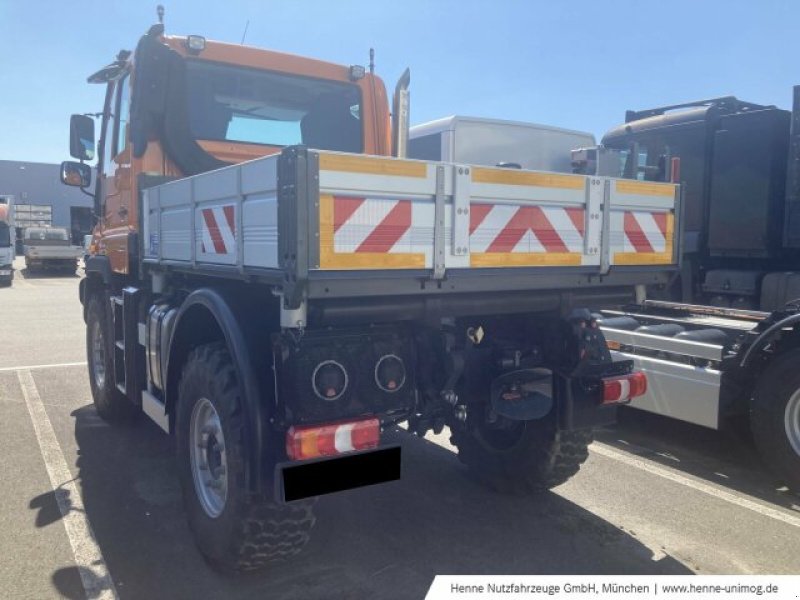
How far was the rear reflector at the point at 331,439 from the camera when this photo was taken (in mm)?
2930

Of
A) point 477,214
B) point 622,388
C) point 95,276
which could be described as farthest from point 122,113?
point 622,388

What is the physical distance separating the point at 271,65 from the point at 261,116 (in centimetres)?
40

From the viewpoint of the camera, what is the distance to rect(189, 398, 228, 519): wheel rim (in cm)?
357

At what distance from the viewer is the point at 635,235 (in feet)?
12.5

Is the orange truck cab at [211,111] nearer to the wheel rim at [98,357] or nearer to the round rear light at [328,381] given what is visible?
the wheel rim at [98,357]

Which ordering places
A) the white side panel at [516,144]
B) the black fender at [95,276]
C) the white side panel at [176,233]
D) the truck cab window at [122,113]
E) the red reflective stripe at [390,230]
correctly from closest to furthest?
the red reflective stripe at [390,230] < the white side panel at [176,233] < the truck cab window at [122,113] < the black fender at [95,276] < the white side panel at [516,144]

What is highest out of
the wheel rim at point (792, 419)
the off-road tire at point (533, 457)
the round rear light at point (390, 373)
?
the round rear light at point (390, 373)

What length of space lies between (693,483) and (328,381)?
2.99 m

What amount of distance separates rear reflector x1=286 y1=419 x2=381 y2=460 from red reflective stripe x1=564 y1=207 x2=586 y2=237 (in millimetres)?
1449

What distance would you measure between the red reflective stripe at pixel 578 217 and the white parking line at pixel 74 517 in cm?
288

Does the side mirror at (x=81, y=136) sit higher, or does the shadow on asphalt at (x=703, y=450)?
the side mirror at (x=81, y=136)

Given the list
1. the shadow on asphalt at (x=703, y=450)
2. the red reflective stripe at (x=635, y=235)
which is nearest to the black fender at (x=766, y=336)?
the shadow on asphalt at (x=703, y=450)

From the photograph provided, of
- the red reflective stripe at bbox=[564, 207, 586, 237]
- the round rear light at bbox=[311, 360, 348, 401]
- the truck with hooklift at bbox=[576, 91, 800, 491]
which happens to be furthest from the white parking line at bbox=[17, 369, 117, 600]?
the truck with hooklift at bbox=[576, 91, 800, 491]

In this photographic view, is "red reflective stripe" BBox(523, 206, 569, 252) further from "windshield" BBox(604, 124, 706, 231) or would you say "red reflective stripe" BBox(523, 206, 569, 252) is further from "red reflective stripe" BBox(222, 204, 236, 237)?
"windshield" BBox(604, 124, 706, 231)
